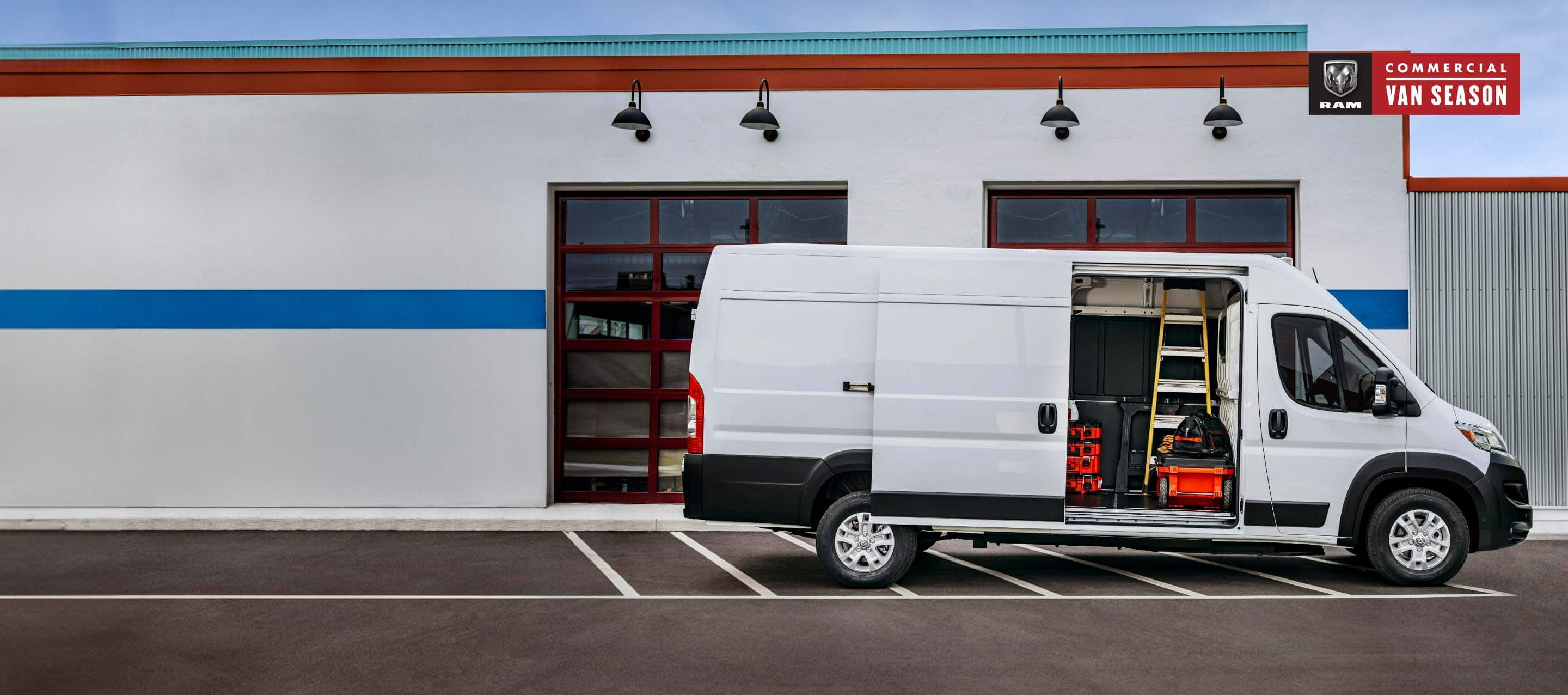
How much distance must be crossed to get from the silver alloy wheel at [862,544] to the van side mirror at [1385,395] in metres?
3.50

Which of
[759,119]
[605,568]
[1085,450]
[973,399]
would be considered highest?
[759,119]

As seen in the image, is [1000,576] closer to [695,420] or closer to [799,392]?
[799,392]

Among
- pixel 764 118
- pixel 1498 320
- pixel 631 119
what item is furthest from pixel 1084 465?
pixel 1498 320

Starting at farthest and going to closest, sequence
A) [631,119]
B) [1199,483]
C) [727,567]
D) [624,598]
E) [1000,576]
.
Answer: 1. [631,119]
2. [727,567]
3. [1000,576]
4. [1199,483]
5. [624,598]

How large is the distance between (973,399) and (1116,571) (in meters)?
2.10

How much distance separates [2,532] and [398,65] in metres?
6.17

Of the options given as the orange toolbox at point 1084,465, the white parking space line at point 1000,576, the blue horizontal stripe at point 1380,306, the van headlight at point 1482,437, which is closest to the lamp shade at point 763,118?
the white parking space line at point 1000,576

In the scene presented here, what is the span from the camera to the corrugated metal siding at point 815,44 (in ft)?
41.9

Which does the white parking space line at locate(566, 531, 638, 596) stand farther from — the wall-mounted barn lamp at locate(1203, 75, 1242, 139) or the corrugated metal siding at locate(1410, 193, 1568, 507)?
the corrugated metal siding at locate(1410, 193, 1568, 507)

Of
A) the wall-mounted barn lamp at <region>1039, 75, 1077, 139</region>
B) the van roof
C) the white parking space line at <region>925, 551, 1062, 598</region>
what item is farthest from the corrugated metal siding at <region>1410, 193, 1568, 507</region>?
the white parking space line at <region>925, 551, 1062, 598</region>

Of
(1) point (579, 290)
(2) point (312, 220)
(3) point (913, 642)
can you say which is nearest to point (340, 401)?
(2) point (312, 220)

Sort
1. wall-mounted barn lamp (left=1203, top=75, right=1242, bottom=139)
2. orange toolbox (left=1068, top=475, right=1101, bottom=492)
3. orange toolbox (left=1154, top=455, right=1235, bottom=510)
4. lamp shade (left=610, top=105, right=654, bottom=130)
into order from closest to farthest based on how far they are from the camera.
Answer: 1. orange toolbox (left=1154, top=455, right=1235, bottom=510)
2. orange toolbox (left=1068, top=475, right=1101, bottom=492)
3. wall-mounted barn lamp (left=1203, top=75, right=1242, bottom=139)
4. lamp shade (left=610, top=105, right=654, bottom=130)

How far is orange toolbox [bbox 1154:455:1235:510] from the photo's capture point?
26.4 feet

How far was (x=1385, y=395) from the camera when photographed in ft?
24.7
